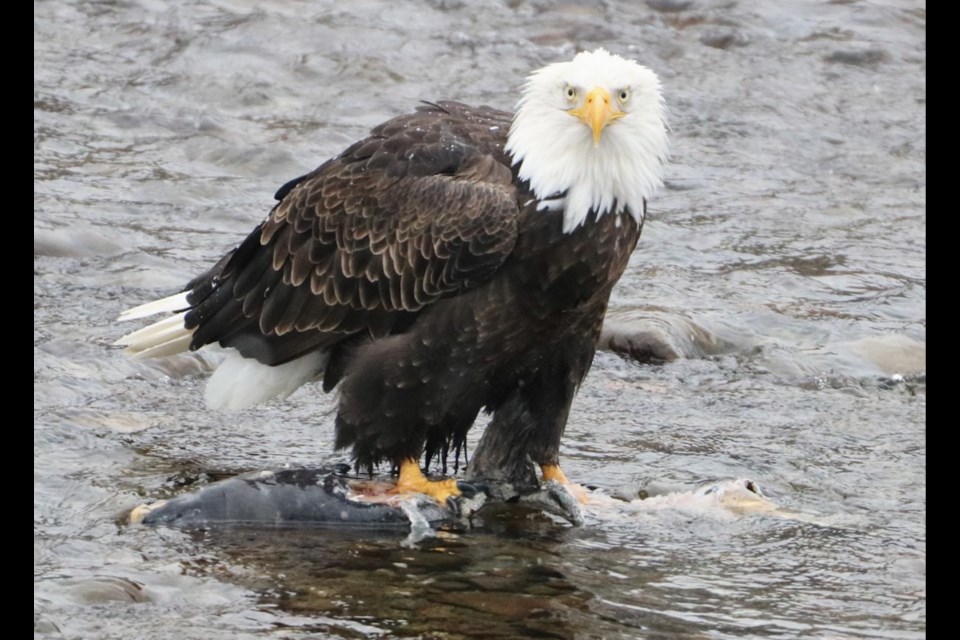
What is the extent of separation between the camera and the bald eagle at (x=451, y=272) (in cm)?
645

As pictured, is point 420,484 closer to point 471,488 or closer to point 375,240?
point 471,488

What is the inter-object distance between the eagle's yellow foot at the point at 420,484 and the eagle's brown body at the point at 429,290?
0.05 m

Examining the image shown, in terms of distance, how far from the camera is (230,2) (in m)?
14.5

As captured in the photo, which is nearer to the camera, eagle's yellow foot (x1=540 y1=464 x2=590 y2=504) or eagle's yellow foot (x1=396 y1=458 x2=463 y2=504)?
eagle's yellow foot (x1=396 y1=458 x2=463 y2=504)

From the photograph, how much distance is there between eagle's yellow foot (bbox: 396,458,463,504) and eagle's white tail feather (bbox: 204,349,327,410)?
62 cm

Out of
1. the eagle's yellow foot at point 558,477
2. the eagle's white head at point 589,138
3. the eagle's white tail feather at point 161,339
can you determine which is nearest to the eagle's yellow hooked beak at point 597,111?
the eagle's white head at point 589,138

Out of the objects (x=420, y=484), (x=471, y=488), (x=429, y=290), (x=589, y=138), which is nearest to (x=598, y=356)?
(x=471, y=488)

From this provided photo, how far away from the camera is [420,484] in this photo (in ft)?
22.6

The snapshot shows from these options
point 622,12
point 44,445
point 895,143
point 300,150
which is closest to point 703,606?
point 44,445

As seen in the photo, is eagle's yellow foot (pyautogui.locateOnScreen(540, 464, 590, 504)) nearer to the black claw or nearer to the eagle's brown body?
the eagle's brown body

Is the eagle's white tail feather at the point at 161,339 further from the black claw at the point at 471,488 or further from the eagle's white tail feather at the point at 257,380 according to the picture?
the black claw at the point at 471,488

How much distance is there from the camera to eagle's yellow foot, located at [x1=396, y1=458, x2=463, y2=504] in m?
6.83

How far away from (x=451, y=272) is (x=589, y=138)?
71cm

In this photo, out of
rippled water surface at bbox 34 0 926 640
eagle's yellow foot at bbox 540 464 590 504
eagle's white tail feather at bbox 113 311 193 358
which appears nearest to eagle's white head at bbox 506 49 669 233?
eagle's yellow foot at bbox 540 464 590 504
